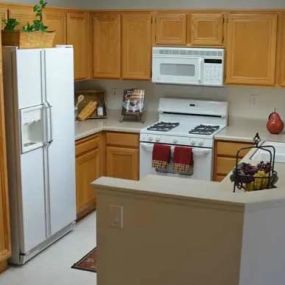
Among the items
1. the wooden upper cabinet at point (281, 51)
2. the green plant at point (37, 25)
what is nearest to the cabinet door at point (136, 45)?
the green plant at point (37, 25)

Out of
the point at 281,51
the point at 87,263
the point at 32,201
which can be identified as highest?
the point at 281,51

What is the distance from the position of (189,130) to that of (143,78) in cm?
78

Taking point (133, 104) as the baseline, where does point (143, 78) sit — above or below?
above

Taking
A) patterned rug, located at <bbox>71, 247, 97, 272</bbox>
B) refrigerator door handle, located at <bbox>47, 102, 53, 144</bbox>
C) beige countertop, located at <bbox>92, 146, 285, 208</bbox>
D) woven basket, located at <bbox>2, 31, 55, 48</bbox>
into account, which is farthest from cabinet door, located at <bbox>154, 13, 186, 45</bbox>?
beige countertop, located at <bbox>92, 146, 285, 208</bbox>

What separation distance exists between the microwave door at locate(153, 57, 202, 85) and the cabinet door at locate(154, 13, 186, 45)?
0.19 m

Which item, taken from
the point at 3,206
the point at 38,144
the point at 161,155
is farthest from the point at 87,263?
the point at 161,155

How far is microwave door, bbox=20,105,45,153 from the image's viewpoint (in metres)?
3.88

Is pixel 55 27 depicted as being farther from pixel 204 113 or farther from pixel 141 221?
pixel 141 221

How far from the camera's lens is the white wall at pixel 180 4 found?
5.00 m

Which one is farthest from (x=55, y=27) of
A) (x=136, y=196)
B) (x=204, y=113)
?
(x=136, y=196)

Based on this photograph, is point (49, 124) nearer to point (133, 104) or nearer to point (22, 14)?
point (22, 14)

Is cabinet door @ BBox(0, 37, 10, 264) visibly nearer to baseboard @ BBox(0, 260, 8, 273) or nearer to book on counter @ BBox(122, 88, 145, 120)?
baseboard @ BBox(0, 260, 8, 273)

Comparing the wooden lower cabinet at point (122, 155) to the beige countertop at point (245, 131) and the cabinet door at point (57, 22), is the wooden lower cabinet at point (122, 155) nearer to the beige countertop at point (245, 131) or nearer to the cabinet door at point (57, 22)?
the beige countertop at point (245, 131)

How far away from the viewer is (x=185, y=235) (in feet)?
7.81
